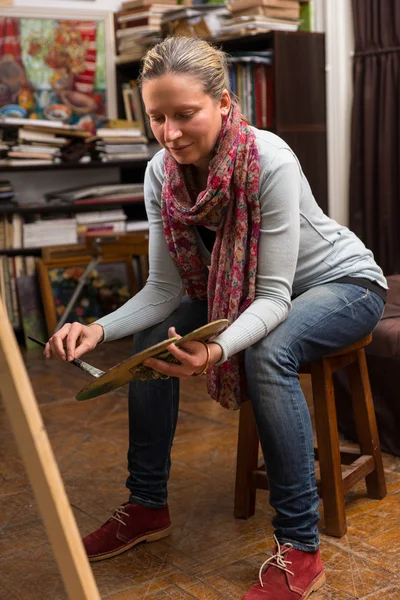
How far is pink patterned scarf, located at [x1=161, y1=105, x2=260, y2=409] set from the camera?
72.9 inches

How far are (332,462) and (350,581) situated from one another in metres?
0.29

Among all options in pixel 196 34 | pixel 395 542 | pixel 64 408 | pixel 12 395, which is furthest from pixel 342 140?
pixel 12 395

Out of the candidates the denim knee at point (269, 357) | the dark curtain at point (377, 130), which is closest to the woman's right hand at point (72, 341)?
the denim knee at point (269, 357)

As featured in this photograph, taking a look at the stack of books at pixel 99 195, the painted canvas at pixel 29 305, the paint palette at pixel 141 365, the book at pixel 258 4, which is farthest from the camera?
the stack of books at pixel 99 195

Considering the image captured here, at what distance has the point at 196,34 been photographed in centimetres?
459

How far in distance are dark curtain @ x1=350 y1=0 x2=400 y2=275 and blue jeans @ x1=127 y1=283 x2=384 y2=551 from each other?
236cm

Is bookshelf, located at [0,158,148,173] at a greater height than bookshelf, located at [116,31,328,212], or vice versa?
bookshelf, located at [116,31,328,212]

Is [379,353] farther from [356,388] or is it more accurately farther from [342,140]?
[342,140]

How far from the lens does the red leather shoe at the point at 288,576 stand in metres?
1.76

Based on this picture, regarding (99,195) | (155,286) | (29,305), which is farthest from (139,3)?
(155,286)

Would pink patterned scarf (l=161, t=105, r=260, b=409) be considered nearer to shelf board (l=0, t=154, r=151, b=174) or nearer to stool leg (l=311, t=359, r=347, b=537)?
stool leg (l=311, t=359, r=347, b=537)

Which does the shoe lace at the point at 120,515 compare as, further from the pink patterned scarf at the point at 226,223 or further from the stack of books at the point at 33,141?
the stack of books at the point at 33,141

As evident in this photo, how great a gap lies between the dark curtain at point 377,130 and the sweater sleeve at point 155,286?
8.04 ft

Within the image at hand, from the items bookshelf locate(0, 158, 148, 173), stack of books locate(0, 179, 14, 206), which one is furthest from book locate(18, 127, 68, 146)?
stack of books locate(0, 179, 14, 206)
